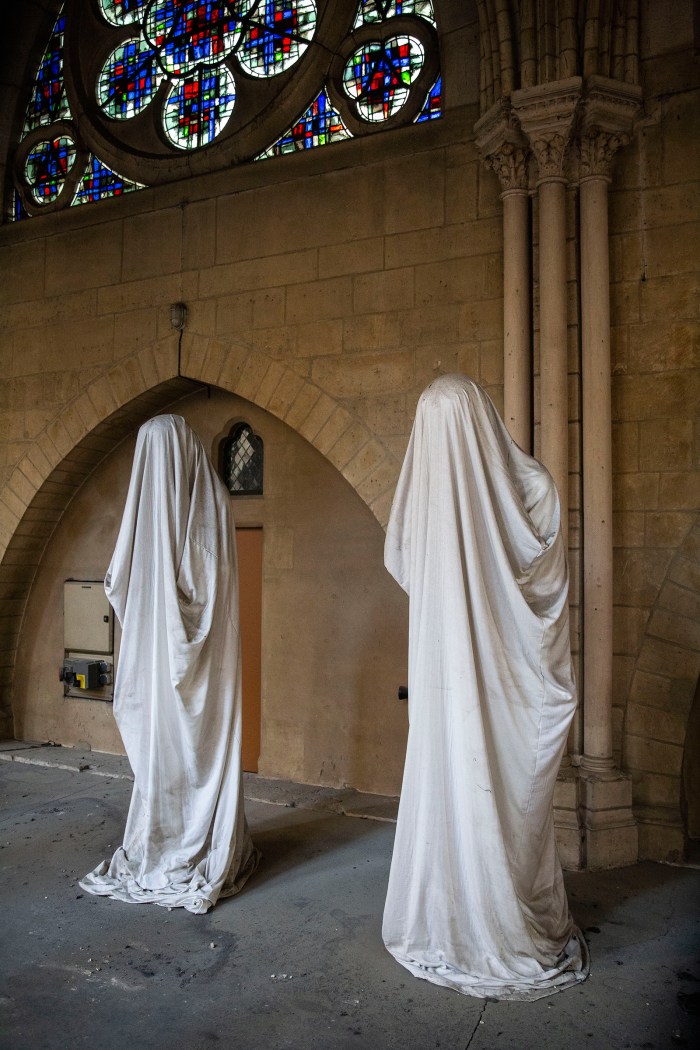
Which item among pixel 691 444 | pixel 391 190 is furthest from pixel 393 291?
pixel 691 444

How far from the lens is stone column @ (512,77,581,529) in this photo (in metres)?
4.24

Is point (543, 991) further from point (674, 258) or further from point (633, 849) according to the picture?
point (674, 258)

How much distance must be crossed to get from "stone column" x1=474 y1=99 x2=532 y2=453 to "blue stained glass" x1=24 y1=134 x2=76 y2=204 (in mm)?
3571

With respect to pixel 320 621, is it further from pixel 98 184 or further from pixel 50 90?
pixel 50 90

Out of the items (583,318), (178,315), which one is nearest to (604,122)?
(583,318)

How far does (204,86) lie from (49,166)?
148cm

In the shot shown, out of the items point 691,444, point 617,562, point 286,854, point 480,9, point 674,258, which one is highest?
point 480,9

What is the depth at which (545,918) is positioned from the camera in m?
2.94

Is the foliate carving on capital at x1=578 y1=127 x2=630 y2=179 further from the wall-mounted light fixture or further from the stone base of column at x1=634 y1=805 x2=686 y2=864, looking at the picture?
the stone base of column at x1=634 y1=805 x2=686 y2=864

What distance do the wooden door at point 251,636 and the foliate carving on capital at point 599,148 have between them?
3052 mm

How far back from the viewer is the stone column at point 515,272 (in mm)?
4406

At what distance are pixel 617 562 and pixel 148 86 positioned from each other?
488 centimetres

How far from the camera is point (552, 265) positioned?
4324 mm

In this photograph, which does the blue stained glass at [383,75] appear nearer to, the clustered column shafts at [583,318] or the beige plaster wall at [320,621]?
the clustered column shafts at [583,318]
